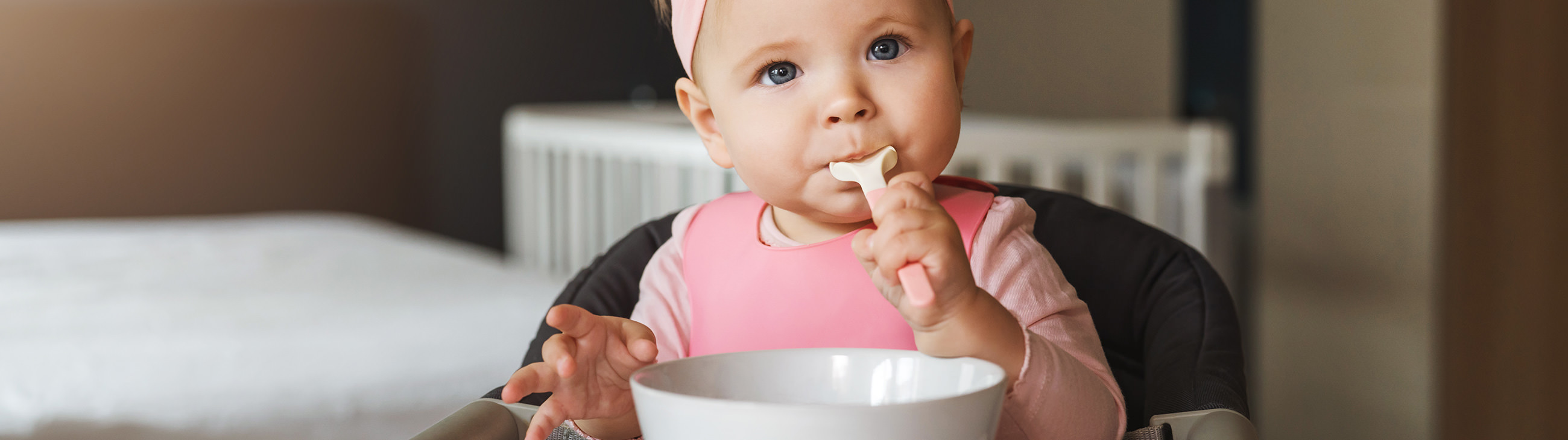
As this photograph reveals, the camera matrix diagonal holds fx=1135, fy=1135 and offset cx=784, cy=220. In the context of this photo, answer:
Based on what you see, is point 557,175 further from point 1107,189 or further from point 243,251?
point 1107,189

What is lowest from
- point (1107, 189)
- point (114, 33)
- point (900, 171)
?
point (1107, 189)

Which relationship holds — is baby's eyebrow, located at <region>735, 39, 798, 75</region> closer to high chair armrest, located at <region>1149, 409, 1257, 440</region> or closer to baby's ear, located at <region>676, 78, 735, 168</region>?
baby's ear, located at <region>676, 78, 735, 168</region>

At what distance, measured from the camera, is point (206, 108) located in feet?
8.93

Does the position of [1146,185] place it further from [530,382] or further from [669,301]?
[530,382]

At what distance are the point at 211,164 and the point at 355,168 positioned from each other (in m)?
0.33

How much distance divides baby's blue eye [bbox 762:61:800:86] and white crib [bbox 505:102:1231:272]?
109cm

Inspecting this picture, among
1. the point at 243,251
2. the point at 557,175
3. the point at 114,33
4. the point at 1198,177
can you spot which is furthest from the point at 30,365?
the point at 114,33

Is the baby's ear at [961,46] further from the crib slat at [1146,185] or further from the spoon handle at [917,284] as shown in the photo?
the crib slat at [1146,185]

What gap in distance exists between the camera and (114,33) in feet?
8.55

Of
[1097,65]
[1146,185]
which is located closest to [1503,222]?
[1146,185]

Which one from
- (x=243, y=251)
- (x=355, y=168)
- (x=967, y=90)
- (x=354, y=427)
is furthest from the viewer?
(x=355, y=168)

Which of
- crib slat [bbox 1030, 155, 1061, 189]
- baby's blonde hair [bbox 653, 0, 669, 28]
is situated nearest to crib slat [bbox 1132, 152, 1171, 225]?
crib slat [bbox 1030, 155, 1061, 189]

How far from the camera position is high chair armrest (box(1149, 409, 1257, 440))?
1.71ft

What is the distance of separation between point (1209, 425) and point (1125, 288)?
18cm
